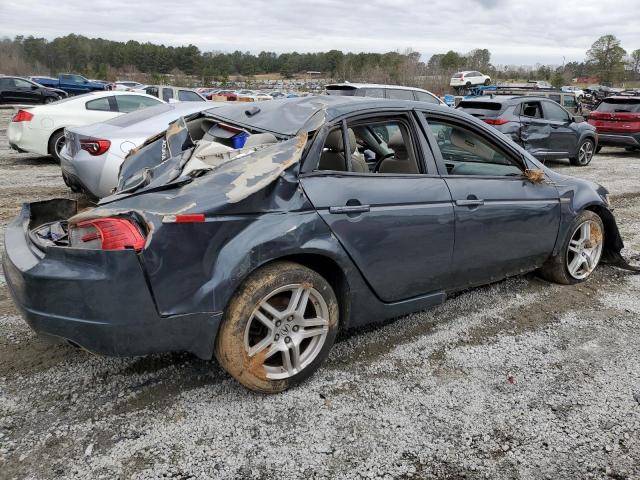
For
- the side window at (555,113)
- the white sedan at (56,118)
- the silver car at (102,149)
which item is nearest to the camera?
the silver car at (102,149)

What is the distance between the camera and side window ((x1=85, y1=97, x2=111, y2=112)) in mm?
9820

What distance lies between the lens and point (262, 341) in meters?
2.79

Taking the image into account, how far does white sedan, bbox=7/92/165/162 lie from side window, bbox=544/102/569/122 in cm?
891

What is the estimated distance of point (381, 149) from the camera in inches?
168

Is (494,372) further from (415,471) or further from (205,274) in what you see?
(205,274)

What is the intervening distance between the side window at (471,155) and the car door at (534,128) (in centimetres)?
775

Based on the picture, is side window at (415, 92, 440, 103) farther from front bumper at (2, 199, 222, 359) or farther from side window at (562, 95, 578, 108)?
front bumper at (2, 199, 222, 359)

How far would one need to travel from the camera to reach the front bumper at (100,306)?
7.91 feet

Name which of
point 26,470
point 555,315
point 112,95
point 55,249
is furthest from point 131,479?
point 112,95

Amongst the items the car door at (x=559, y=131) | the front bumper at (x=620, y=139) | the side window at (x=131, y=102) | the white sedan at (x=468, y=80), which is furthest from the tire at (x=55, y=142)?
the white sedan at (x=468, y=80)

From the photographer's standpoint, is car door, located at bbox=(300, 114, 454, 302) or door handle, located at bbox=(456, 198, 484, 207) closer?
car door, located at bbox=(300, 114, 454, 302)

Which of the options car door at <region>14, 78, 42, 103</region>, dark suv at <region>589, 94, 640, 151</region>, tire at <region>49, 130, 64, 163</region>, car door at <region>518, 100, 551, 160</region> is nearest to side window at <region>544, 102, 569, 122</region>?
car door at <region>518, 100, 551, 160</region>

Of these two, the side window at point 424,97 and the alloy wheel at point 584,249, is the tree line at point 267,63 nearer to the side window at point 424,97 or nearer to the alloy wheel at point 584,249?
the side window at point 424,97

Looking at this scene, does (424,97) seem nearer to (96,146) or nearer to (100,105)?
(100,105)
